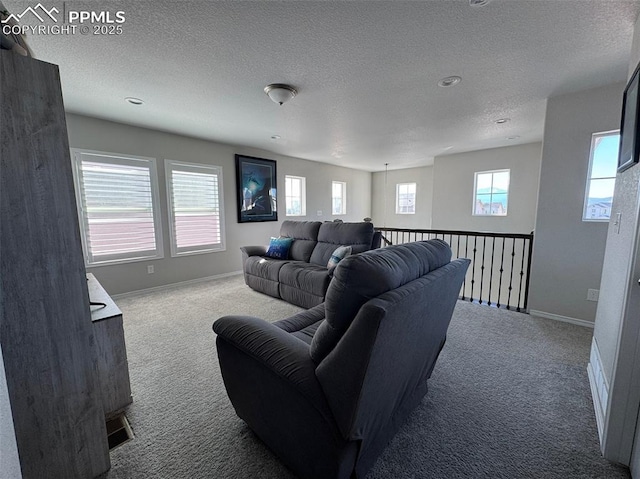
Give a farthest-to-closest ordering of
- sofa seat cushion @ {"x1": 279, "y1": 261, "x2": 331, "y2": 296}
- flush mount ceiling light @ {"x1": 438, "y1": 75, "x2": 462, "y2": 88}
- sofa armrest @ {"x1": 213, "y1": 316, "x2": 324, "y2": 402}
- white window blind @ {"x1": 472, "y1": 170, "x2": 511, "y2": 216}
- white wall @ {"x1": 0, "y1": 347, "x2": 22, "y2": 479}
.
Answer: white window blind @ {"x1": 472, "y1": 170, "x2": 511, "y2": 216} → sofa seat cushion @ {"x1": 279, "y1": 261, "x2": 331, "y2": 296} → flush mount ceiling light @ {"x1": 438, "y1": 75, "x2": 462, "y2": 88} → sofa armrest @ {"x1": 213, "y1": 316, "x2": 324, "y2": 402} → white wall @ {"x1": 0, "y1": 347, "x2": 22, "y2": 479}

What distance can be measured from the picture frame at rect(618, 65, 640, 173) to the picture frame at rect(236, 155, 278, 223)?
483 cm

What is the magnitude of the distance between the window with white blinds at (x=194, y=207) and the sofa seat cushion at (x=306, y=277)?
1921mm

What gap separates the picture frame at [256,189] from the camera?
5035 millimetres

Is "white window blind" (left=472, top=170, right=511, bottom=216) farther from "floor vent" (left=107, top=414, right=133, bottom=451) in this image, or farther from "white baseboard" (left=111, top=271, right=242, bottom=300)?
A: "floor vent" (left=107, top=414, right=133, bottom=451)

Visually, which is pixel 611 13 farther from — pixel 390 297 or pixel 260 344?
pixel 260 344

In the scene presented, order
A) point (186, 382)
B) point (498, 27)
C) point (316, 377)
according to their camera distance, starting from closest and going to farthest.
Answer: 1. point (316, 377)
2. point (498, 27)
3. point (186, 382)

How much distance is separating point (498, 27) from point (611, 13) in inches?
25.2

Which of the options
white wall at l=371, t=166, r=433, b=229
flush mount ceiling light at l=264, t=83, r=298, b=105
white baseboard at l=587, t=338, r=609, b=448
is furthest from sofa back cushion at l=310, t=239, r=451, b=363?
white wall at l=371, t=166, r=433, b=229

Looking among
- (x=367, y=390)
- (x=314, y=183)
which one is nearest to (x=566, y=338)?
(x=367, y=390)

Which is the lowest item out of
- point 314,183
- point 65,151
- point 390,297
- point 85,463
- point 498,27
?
point 85,463

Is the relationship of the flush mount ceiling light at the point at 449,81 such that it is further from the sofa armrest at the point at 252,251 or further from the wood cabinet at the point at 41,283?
the sofa armrest at the point at 252,251

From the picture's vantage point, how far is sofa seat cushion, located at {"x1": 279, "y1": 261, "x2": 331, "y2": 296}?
10.2 ft

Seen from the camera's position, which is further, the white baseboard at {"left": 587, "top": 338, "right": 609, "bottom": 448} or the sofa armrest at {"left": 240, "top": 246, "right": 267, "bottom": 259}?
the sofa armrest at {"left": 240, "top": 246, "right": 267, "bottom": 259}

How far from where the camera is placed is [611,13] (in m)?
1.63
